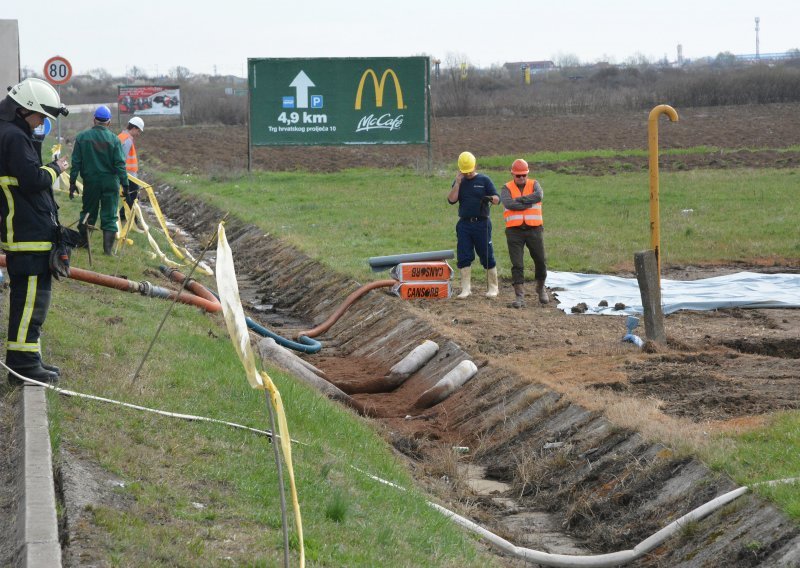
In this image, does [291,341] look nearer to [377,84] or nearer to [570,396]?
[570,396]

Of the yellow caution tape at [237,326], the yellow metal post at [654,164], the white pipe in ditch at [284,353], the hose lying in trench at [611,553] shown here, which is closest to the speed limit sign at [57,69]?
the white pipe in ditch at [284,353]

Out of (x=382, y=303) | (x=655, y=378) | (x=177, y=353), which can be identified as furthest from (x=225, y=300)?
(x=382, y=303)

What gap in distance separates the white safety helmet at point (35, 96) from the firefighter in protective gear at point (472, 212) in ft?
24.7

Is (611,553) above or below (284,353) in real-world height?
below

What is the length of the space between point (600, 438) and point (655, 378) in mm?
1583

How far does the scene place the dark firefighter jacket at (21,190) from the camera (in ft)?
27.0

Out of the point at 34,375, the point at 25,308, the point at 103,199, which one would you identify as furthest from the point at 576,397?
the point at 103,199

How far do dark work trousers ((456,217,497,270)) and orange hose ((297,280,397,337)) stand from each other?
3.40 feet

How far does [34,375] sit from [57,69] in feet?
69.8

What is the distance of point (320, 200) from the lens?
93.7 ft

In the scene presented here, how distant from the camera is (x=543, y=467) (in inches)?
375

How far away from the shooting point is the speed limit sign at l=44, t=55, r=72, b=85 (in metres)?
27.8

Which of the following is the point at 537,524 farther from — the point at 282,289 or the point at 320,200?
A: the point at 320,200

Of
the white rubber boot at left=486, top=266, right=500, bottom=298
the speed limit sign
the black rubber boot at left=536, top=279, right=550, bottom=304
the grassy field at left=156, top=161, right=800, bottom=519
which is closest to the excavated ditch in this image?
the white rubber boot at left=486, top=266, right=500, bottom=298
